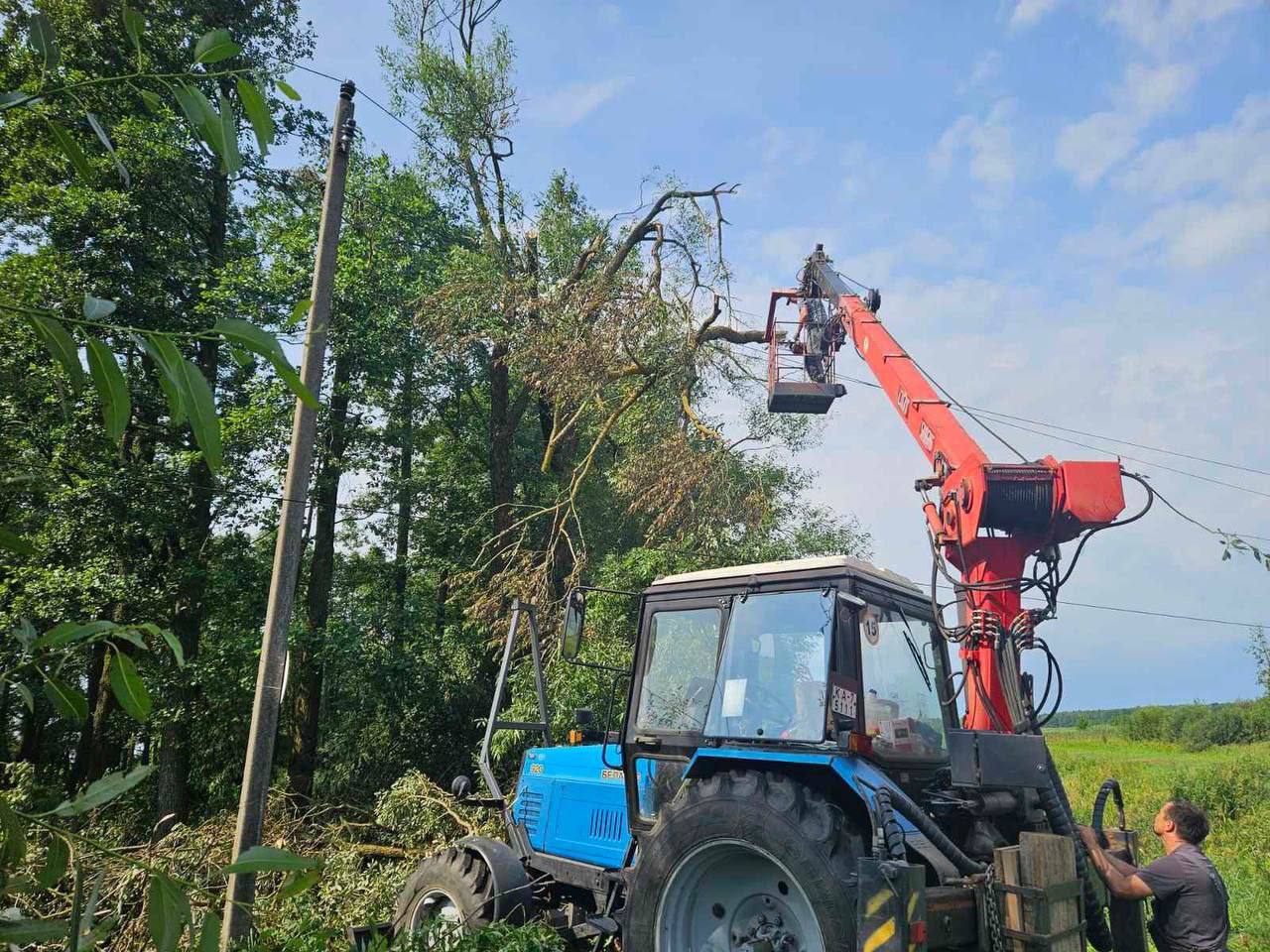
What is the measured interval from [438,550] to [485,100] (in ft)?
28.1

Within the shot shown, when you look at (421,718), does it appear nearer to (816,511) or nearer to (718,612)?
(816,511)

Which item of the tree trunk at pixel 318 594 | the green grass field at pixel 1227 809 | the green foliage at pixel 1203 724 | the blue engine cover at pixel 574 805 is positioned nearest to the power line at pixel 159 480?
the tree trunk at pixel 318 594

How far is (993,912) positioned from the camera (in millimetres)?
4277

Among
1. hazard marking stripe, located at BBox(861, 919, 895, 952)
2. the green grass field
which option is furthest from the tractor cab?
the green grass field

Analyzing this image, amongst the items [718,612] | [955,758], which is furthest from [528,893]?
[955,758]

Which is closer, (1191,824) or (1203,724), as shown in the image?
(1191,824)

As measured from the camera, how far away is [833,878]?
419cm

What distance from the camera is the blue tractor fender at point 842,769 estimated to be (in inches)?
176

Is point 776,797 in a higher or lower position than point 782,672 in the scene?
lower

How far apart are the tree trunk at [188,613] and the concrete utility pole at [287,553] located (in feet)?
23.1

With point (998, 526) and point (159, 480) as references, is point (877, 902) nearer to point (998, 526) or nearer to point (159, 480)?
point (998, 526)

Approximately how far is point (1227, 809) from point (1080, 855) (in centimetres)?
1308

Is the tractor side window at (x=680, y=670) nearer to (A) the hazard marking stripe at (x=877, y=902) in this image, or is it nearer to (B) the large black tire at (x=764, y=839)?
(B) the large black tire at (x=764, y=839)

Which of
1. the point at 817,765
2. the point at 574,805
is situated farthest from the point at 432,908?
the point at 817,765
